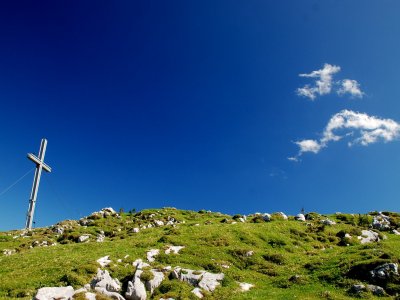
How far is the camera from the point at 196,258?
125ft

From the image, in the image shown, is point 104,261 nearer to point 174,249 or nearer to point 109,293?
point 109,293

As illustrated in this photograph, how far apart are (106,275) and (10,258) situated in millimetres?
16569

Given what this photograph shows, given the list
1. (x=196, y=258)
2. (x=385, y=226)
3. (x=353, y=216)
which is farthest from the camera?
(x=353, y=216)

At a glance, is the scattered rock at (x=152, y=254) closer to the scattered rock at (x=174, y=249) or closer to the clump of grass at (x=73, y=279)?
the scattered rock at (x=174, y=249)

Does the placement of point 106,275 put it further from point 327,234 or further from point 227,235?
point 327,234

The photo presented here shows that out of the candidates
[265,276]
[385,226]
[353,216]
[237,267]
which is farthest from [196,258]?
[353,216]

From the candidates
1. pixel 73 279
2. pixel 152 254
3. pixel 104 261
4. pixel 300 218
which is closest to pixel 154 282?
pixel 73 279

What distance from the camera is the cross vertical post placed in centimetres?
6844

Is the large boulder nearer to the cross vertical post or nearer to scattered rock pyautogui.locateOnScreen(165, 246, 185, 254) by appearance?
scattered rock pyautogui.locateOnScreen(165, 246, 185, 254)

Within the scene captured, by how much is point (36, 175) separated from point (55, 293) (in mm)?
50567

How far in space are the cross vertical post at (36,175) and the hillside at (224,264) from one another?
12.1m

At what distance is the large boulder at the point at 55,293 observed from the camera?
25683mm

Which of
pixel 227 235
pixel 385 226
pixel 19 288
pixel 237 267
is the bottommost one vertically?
pixel 19 288

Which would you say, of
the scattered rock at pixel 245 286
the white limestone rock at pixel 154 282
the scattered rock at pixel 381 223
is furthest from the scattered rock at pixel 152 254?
the scattered rock at pixel 381 223
